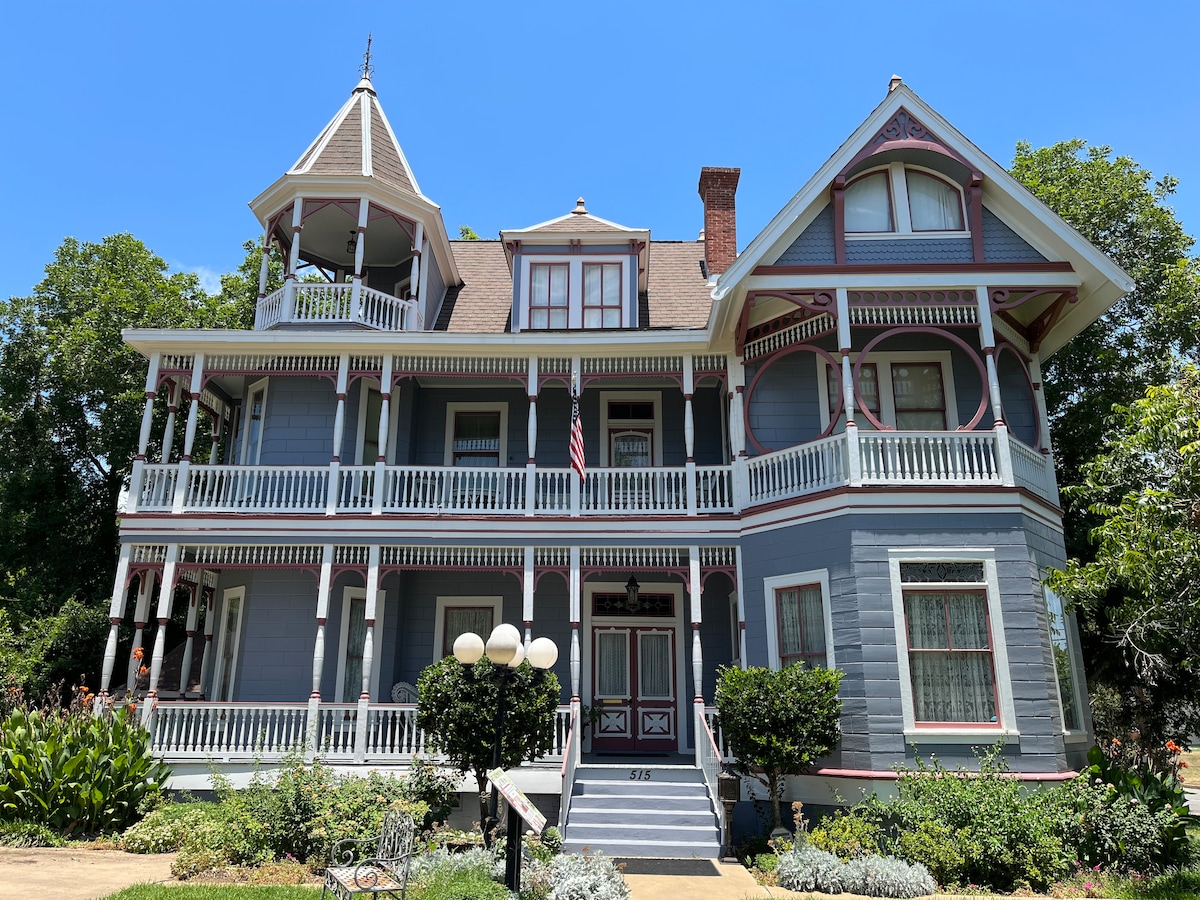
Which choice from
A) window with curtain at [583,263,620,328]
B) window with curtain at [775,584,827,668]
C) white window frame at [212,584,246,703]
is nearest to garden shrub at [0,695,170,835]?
white window frame at [212,584,246,703]

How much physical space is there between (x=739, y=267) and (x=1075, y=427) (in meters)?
8.93

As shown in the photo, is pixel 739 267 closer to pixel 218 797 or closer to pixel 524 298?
pixel 524 298

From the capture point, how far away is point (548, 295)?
17.3 metres

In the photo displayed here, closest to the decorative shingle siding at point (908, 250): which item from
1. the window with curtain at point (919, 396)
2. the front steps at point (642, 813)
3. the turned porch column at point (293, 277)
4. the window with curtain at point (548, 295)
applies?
the window with curtain at point (919, 396)

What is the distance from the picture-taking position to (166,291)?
79.7 ft

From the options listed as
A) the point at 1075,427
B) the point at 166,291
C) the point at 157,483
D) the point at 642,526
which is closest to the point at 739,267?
the point at 642,526

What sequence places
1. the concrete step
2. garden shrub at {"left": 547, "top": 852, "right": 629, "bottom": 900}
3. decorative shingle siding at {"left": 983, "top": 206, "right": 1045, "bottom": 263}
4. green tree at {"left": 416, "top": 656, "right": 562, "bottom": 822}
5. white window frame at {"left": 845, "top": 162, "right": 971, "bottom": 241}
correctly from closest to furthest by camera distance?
1. garden shrub at {"left": 547, "top": 852, "right": 629, "bottom": 900}
2. green tree at {"left": 416, "top": 656, "right": 562, "bottom": 822}
3. the concrete step
4. decorative shingle siding at {"left": 983, "top": 206, "right": 1045, "bottom": 263}
5. white window frame at {"left": 845, "top": 162, "right": 971, "bottom": 241}

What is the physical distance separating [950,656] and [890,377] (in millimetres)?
4983

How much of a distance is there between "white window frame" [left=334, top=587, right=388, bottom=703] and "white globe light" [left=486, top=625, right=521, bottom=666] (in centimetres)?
681

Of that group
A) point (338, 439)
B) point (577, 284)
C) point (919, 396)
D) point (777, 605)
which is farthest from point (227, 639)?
point (919, 396)

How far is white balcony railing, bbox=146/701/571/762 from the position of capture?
12.9 m

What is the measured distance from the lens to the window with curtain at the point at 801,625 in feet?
41.0

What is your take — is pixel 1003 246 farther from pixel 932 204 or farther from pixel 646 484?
pixel 646 484

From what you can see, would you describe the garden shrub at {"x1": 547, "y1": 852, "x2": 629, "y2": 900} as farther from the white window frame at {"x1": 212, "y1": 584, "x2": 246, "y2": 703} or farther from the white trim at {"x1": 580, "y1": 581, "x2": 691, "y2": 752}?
the white window frame at {"x1": 212, "y1": 584, "x2": 246, "y2": 703}
